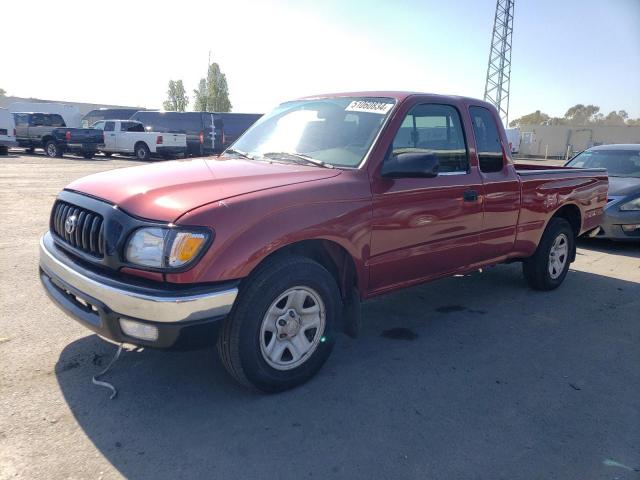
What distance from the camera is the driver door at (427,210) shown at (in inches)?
138

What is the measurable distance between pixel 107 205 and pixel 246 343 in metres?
1.13

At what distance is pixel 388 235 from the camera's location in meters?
3.52

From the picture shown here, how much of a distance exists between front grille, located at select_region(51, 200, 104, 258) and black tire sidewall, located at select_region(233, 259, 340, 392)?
89 centimetres

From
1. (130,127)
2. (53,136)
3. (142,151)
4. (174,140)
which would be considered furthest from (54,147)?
(174,140)

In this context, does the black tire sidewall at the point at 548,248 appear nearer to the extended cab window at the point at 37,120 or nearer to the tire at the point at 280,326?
the tire at the point at 280,326

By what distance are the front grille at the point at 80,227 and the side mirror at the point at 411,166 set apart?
6.11 ft

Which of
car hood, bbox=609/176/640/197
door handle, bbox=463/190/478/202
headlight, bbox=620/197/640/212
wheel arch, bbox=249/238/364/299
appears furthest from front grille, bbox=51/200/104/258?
car hood, bbox=609/176/640/197

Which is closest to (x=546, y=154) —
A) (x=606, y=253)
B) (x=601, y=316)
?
(x=606, y=253)

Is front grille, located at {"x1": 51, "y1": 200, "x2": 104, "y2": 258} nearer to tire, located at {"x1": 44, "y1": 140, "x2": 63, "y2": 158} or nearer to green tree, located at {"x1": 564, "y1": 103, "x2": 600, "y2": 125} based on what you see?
tire, located at {"x1": 44, "y1": 140, "x2": 63, "y2": 158}

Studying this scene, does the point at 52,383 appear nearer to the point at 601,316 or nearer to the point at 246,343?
the point at 246,343

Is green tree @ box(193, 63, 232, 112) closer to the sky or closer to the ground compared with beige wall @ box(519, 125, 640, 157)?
closer to the sky

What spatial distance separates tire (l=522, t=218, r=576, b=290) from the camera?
210 inches

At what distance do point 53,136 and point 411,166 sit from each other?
24045 millimetres

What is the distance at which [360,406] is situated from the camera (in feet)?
9.97
